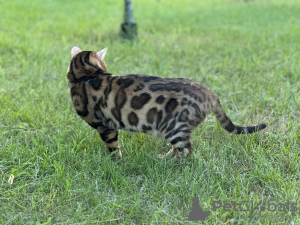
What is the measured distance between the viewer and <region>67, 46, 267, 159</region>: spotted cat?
303 cm

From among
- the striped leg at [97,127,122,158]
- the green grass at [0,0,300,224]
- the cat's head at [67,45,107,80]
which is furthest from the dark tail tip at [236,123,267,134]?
the cat's head at [67,45,107,80]

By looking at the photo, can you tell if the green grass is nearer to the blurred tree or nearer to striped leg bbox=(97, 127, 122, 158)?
striped leg bbox=(97, 127, 122, 158)

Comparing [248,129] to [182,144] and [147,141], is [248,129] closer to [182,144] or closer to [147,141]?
[182,144]

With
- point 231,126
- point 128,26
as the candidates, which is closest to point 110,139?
point 231,126

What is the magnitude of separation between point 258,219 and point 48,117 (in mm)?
2642

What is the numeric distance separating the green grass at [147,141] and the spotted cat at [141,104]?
246 millimetres

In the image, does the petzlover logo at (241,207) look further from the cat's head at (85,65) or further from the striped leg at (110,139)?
the cat's head at (85,65)

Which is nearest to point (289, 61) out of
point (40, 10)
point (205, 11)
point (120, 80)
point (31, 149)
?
point (120, 80)

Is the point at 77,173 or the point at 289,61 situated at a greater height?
the point at 289,61

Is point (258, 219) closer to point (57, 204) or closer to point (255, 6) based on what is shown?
point (57, 204)

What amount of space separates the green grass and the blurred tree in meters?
0.24

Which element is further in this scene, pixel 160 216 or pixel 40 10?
pixel 40 10

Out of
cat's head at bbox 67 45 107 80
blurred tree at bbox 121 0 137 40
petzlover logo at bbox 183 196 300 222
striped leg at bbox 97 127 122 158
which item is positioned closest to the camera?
petzlover logo at bbox 183 196 300 222

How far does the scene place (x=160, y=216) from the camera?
263 centimetres
